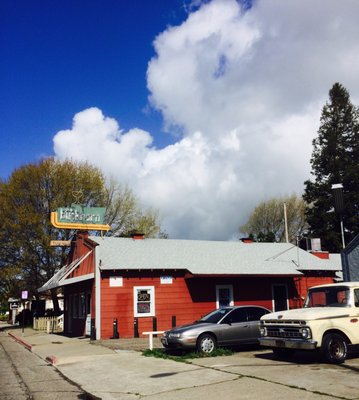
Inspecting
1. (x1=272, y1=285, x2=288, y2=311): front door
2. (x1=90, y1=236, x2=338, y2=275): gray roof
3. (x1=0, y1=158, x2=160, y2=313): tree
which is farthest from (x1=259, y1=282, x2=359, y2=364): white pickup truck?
(x1=0, y1=158, x2=160, y2=313): tree

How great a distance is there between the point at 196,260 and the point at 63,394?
54.3ft

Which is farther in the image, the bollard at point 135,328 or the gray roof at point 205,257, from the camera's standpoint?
the gray roof at point 205,257

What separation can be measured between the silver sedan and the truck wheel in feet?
12.7

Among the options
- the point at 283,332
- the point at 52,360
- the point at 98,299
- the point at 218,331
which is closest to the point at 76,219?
the point at 98,299

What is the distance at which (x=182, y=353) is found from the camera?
1541 cm

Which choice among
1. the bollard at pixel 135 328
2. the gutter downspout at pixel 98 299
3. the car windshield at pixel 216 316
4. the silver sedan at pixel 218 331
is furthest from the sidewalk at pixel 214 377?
the bollard at pixel 135 328

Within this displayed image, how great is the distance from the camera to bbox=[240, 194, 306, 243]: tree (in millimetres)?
60094

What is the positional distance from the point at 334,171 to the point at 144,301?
3491 cm

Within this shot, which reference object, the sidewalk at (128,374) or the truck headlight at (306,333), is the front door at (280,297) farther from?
the truck headlight at (306,333)

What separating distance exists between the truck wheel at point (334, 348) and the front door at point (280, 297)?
52.1 ft

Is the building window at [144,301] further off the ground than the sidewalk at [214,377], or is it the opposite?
the building window at [144,301]

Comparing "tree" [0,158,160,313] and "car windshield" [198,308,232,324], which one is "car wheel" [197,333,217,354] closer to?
"car windshield" [198,308,232,324]

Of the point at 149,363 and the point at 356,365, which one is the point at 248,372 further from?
the point at 149,363

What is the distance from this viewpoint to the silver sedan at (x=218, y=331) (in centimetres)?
1446
